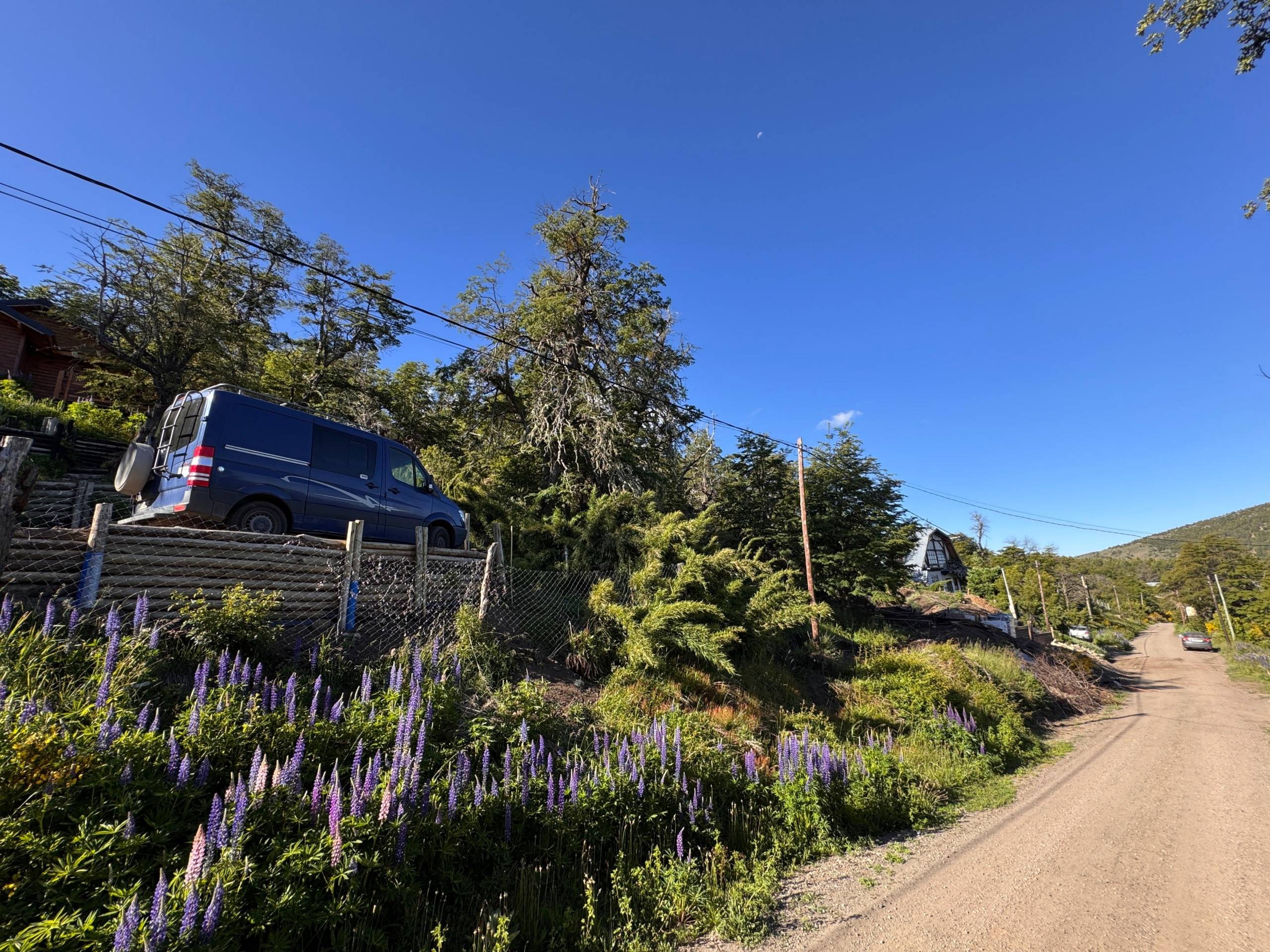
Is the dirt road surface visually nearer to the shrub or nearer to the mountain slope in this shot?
the shrub

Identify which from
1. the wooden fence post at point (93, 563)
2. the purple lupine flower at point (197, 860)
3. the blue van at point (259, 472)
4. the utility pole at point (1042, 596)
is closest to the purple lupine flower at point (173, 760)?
the purple lupine flower at point (197, 860)

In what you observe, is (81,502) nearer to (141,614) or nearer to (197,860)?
(141,614)

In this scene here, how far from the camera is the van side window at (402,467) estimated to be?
8375 millimetres

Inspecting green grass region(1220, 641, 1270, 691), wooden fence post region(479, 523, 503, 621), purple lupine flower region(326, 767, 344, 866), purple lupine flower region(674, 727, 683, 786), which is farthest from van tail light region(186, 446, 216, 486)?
green grass region(1220, 641, 1270, 691)

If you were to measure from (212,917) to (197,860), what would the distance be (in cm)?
27

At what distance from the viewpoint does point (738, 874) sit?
430 cm

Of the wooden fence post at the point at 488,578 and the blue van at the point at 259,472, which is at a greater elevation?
the blue van at the point at 259,472

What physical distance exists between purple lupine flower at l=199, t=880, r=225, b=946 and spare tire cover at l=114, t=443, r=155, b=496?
628cm

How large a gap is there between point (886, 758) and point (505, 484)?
31.4 feet

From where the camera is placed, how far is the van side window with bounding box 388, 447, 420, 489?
838cm

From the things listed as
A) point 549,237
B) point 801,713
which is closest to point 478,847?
point 801,713

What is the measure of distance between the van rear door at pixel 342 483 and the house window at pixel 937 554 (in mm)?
47272

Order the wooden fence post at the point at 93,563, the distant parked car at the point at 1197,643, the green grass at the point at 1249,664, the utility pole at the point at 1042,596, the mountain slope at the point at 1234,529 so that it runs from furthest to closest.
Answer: the mountain slope at the point at 1234,529 < the distant parked car at the point at 1197,643 < the utility pole at the point at 1042,596 < the green grass at the point at 1249,664 < the wooden fence post at the point at 93,563

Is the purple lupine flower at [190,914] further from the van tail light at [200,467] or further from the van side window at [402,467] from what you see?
the van side window at [402,467]
